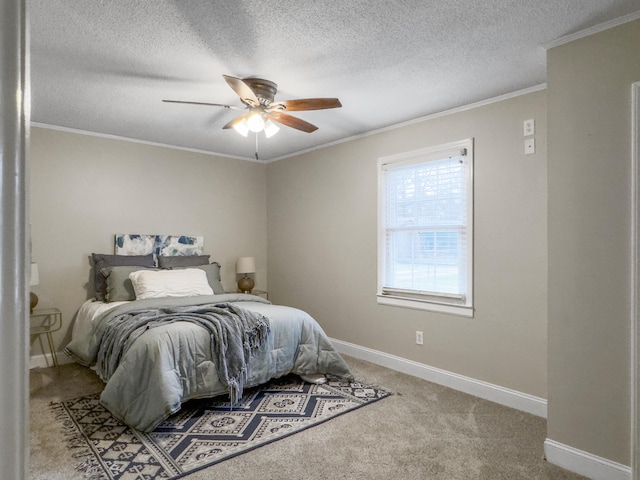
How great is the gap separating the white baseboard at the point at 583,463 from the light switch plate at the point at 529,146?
1977 mm

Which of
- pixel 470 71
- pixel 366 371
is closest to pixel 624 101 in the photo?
pixel 470 71

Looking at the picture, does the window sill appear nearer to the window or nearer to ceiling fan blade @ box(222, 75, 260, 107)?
the window

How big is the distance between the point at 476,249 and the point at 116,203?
3747mm

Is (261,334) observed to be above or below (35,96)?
below

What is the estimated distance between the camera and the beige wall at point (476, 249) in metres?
3.10

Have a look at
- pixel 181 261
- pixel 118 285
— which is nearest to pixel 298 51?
pixel 118 285

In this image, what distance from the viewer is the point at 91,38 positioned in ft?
7.75

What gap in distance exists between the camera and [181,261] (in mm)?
4695

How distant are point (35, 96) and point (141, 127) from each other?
975 mm

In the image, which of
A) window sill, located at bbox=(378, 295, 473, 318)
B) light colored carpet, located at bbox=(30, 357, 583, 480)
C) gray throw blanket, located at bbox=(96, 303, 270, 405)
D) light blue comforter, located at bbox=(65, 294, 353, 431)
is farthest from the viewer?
window sill, located at bbox=(378, 295, 473, 318)

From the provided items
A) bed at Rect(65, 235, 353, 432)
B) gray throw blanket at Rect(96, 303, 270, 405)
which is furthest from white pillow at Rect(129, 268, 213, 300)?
gray throw blanket at Rect(96, 303, 270, 405)

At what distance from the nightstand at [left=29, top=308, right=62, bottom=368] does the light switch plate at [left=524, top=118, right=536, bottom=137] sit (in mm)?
4394

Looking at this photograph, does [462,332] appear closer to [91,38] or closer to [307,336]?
[307,336]

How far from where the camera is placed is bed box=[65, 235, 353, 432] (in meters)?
2.70
